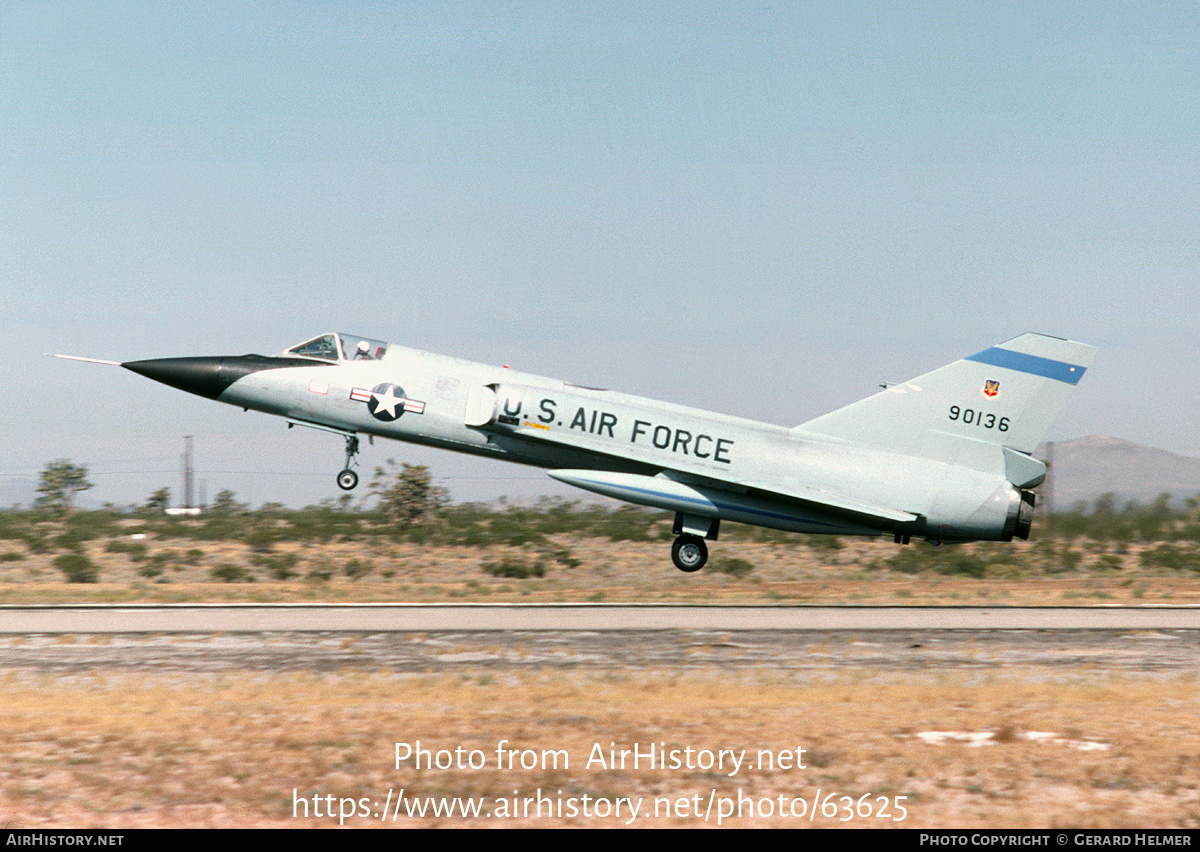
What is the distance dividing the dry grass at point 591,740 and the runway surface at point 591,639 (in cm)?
89

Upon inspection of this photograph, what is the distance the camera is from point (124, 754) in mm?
11258

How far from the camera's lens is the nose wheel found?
2309cm

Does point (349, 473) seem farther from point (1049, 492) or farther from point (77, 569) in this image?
point (1049, 492)

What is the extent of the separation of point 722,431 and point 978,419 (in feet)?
16.8

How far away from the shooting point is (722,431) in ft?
78.7

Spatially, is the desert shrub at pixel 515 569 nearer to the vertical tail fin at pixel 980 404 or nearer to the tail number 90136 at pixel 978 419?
the vertical tail fin at pixel 980 404

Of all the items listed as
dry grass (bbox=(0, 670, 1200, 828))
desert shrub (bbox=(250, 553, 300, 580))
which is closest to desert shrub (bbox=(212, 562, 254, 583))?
desert shrub (bbox=(250, 553, 300, 580))

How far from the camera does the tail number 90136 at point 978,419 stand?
78.2 ft

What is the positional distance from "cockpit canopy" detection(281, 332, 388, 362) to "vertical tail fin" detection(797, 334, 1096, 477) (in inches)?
348

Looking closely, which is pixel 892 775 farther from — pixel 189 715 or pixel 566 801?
pixel 189 715

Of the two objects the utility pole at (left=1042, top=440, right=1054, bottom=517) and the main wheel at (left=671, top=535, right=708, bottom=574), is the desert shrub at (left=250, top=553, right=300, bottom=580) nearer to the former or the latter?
the main wheel at (left=671, top=535, right=708, bottom=574)

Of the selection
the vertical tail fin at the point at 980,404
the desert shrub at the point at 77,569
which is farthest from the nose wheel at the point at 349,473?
the desert shrub at the point at 77,569

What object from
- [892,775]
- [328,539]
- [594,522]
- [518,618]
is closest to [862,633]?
[518,618]

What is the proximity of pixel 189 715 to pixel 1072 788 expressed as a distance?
8.85m
